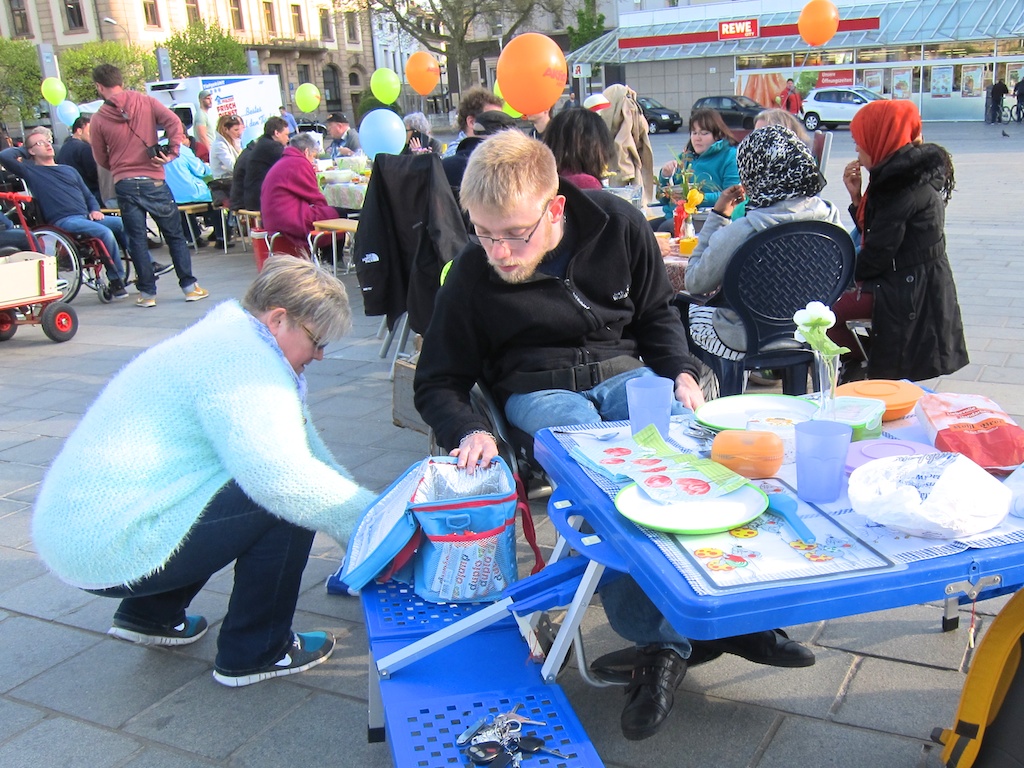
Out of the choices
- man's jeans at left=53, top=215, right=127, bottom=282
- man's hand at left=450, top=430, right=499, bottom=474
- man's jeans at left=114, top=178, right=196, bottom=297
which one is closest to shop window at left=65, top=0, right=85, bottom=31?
man's jeans at left=53, top=215, right=127, bottom=282

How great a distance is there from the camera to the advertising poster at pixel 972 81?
28.8 metres

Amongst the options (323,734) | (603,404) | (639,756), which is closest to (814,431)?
(639,756)

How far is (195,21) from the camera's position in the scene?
43969 millimetres

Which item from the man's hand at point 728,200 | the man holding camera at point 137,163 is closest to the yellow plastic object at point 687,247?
the man's hand at point 728,200

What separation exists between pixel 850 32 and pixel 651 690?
114 feet

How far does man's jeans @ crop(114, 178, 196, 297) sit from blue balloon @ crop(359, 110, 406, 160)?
7.05 ft

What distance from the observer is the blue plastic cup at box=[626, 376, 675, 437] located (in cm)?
199

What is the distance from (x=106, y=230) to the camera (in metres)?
7.93

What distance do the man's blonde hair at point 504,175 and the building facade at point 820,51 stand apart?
2541 centimetres

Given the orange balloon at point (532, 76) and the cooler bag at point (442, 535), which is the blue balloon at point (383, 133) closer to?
the orange balloon at point (532, 76)

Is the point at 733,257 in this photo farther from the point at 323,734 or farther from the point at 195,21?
the point at 195,21

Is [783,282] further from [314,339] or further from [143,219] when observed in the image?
[143,219]

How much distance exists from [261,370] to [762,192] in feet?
7.35

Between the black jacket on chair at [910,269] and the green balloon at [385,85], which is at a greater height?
the green balloon at [385,85]
